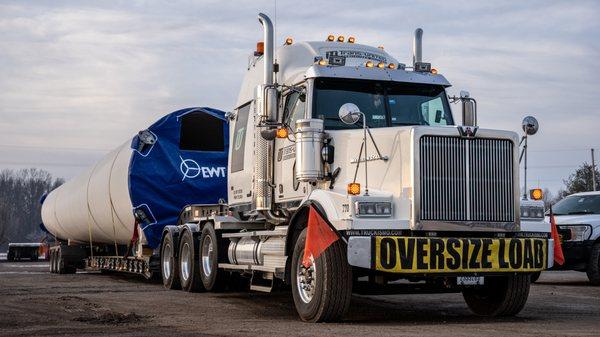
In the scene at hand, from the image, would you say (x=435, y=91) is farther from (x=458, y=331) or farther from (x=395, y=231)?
(x=458, y=331)

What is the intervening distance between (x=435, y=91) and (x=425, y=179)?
2.49 meters

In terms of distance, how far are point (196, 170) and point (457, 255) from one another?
362 inches

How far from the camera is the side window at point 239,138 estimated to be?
50.3ft

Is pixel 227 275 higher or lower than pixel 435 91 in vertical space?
lower

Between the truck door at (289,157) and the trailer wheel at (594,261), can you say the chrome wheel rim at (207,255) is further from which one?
the trailer wheel at (594,261)

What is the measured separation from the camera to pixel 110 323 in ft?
37.3

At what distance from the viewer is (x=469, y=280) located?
Result: 11.2 m

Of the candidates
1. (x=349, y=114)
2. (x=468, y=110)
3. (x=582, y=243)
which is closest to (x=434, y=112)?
(x=468, y=110)

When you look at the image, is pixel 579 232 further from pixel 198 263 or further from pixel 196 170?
pixel 196 170

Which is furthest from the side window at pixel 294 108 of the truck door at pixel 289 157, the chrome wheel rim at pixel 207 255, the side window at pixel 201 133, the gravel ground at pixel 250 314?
the side window at pixel 201 133

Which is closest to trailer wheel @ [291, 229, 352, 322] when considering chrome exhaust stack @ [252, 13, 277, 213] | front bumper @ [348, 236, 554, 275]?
front bumper @ [348, 236, 554, 275]

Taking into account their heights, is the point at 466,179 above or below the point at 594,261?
above

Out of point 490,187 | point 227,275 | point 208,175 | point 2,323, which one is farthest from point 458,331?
point 208,175

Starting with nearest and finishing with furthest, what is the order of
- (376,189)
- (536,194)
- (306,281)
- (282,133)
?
(376,189) < (306,281) < (536,194) < (282,133)
